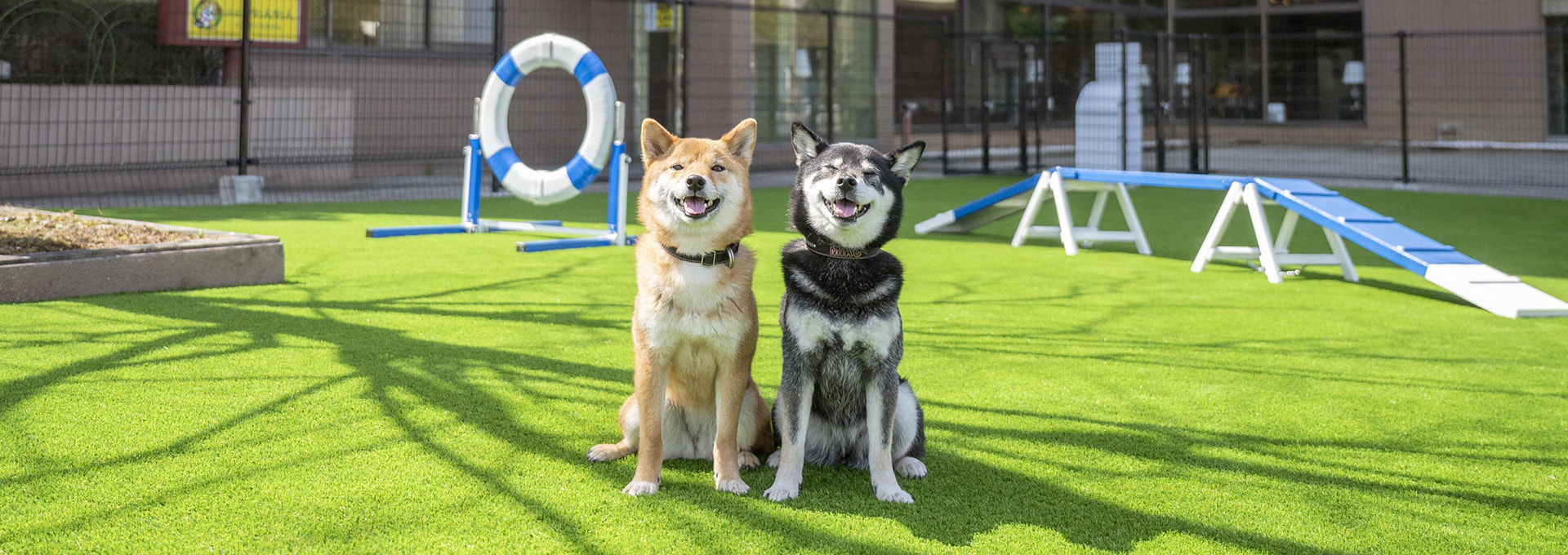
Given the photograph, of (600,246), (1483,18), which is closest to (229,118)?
(600,246)

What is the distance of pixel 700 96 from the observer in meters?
14.4

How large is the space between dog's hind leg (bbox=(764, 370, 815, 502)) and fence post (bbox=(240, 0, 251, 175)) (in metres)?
8.74

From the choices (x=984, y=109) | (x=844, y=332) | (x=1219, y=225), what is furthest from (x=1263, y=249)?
(x=984, y=109)

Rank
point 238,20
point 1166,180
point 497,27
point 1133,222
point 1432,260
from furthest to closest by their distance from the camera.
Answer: point 497,27 < point 238,20 < point 1133,222 < point 1166,180 < point 1432,260

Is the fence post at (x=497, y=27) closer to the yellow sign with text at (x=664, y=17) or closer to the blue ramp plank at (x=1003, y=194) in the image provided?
the yellow sign with text at (x=664, y=17)

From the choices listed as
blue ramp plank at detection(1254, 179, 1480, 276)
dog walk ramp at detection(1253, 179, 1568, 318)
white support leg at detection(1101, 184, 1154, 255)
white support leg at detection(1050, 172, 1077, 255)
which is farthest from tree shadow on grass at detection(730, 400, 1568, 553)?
white support leg at detection(1101, 184, 1154, 255)

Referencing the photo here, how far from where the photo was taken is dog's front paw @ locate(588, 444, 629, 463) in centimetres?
312

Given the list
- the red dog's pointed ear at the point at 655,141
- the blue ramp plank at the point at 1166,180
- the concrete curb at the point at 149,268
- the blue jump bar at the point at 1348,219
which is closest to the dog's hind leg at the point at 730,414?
the red dog's pointed ear at the point at 655,141

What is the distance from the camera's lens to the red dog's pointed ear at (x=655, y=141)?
9.55 ft

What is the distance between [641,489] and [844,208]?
2.73 ft

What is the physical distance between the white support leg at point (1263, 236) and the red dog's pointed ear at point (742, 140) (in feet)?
15.3

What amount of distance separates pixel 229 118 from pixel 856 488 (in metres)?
9.30

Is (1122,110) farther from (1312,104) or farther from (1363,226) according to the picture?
(1312,104)

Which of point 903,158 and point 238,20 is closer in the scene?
point 903,158
